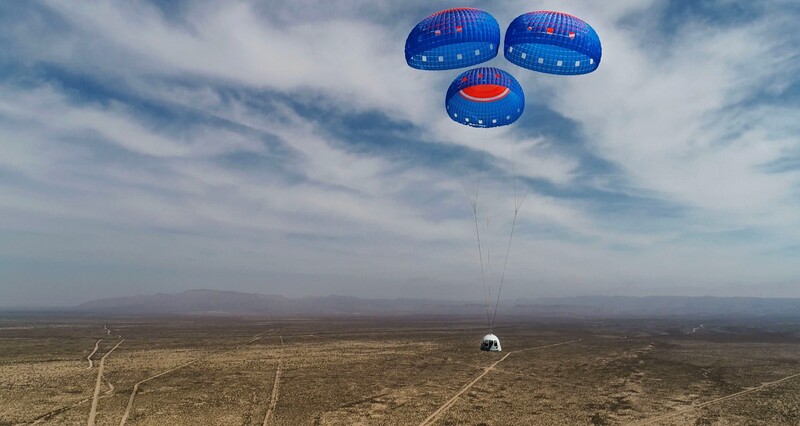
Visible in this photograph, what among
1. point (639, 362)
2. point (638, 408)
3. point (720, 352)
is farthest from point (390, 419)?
point (720, 352)

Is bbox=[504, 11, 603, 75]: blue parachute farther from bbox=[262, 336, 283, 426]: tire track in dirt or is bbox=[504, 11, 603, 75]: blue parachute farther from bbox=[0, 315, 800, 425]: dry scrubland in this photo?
bbox=[262, 336, 283, 426]: tire track in dirt

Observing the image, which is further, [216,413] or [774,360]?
[774,360]

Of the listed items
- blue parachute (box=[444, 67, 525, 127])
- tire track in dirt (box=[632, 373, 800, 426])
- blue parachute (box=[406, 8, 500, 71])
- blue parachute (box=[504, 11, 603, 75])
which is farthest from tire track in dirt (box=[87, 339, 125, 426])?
blue parachute (box=[504, 11, 603, 75])

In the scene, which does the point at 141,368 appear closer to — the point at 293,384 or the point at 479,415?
the point at 293,384

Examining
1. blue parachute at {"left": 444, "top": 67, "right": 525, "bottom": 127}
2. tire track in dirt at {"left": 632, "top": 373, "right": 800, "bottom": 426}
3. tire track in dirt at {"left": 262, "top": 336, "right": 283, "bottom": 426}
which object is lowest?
tire track in dirt at {"left": 632, "top": 373, "right": 800, "bottom": 426}

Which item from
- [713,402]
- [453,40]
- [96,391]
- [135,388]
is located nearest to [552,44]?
[453,40]

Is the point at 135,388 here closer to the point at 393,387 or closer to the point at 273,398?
the point at 273,398
